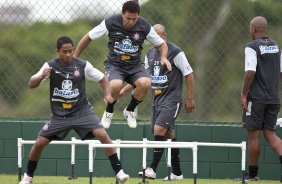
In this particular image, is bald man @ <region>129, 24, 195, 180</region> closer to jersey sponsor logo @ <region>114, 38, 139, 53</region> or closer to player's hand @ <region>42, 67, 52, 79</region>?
jersey sponsor logo @ <region>114, 38, 139, 53</region>

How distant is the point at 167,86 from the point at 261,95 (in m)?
1.28

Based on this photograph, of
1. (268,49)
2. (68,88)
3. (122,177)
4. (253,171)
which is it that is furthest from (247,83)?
(68,88)

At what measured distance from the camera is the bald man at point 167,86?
13.2 metres

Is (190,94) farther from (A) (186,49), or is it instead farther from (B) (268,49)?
(A) (186,49)

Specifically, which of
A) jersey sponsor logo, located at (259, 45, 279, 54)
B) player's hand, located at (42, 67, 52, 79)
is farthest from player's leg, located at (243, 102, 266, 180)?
player's hand, located at (42, 67, 52, 79)

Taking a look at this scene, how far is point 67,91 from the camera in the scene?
11492 mm

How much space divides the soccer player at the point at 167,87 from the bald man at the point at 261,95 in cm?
80

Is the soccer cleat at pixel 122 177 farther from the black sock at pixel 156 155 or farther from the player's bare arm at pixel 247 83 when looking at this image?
the player's bare arm at pixel 247 83

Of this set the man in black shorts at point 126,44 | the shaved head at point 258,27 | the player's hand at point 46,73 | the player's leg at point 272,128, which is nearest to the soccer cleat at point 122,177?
the man in black shorts at point 126,44

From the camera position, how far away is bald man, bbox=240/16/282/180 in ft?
42.9

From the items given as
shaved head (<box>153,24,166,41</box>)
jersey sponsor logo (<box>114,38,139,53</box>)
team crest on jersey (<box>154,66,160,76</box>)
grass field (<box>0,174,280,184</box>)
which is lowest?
grass field (<box>0,174,280,184</box>)

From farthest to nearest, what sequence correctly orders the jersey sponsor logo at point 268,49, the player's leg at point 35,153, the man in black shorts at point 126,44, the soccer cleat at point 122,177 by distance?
the jersey sponsor logo at point 268,49
the man in black shorts at point 126,44
the player's leg at point 35,153
the soccer cleat at point 122,177

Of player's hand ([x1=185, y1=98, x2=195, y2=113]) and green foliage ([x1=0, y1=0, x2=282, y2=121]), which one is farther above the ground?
green foliage ([x1=0, y1=0, x2=282, y2=121])

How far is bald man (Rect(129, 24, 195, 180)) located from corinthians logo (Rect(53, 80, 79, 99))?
6.52 feet
